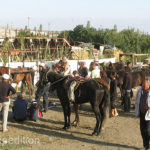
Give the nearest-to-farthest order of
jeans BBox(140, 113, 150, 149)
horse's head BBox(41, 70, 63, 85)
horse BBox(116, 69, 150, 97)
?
jeans BBox(140, 113, 150, 149) < horse's head BBox(41, 70, 63, 85) < horse BBox(116, 69, 150, 97)

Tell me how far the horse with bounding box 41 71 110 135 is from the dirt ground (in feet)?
1.53

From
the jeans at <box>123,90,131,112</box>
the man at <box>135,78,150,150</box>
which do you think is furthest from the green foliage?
the man at <box>135,78,150,150</box>

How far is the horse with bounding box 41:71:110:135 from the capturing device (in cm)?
851

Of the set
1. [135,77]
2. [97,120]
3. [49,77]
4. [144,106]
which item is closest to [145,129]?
[144,106]

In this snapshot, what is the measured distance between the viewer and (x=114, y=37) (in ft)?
135

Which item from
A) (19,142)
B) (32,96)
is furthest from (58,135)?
(32,96)

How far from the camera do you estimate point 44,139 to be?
802 centimetres

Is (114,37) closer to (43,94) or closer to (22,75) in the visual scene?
(22,75)

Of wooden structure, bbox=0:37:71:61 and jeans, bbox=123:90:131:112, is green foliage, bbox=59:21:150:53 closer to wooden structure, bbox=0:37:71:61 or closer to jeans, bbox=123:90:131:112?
wooden structure, bbox=0:37:71:61

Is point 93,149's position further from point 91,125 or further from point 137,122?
point 137,122

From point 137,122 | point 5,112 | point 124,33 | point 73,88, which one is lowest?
point 137,122

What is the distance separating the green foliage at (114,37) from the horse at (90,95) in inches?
1172

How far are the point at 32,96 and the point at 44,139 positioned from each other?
6724 mm

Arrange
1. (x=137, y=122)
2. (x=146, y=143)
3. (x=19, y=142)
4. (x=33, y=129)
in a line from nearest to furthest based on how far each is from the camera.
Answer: (x=146, y=143) → (x=19, y=142) → (x=33, y=129) → (x=137, y=122)
